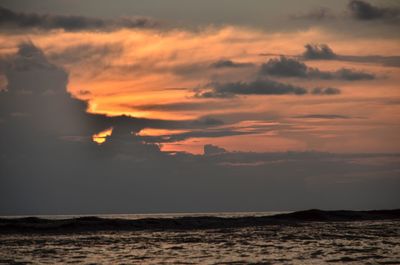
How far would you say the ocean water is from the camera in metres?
25.5

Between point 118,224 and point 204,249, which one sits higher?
point 118,224

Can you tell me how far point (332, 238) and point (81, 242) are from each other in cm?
1542

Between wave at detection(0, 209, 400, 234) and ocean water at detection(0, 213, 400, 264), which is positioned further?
wave at detection(0, 209, 400, 234)

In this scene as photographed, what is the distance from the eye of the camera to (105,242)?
34.5 metres

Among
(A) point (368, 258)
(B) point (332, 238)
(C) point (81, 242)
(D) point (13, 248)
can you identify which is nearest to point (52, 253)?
(D) point (13, 248)

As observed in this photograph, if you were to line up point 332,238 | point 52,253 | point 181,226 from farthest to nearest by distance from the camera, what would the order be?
point 181,226 < point 332,238 < point 52,253

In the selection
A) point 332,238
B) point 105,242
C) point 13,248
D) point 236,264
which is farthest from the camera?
point 332,238

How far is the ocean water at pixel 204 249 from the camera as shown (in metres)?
25.5

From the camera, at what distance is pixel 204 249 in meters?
30.0

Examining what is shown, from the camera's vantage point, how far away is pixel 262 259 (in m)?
25.5

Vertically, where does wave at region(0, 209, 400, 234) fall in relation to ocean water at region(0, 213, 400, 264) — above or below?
above

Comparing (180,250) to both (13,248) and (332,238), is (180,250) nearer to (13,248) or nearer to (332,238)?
(13,248)

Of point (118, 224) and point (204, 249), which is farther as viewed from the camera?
point (118, 224)

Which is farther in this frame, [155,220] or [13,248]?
[155,220]
